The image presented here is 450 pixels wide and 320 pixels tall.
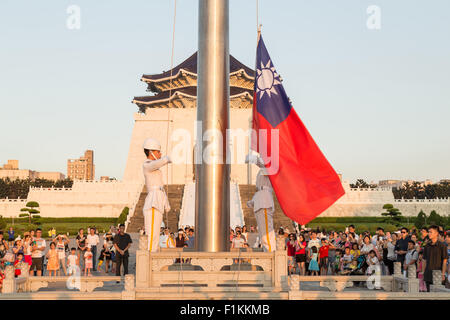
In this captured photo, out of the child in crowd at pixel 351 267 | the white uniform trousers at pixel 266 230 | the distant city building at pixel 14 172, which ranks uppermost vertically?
the distant city building at pixel 14 172

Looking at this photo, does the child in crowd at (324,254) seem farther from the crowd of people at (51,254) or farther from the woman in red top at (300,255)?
the crowd of people at (51,254)

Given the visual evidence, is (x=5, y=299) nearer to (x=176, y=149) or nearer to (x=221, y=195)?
(x=221, y=195)

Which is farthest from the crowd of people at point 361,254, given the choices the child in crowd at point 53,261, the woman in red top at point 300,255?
the child in crowd at point 53,261

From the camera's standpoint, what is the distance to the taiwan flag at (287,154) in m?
7.58

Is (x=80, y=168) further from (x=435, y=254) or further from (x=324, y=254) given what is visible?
(x=435, y=254)

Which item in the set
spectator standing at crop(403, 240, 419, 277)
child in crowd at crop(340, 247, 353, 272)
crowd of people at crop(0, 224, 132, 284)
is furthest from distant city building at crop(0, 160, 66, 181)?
spectator standing at crop(403, 240, 419, 277)

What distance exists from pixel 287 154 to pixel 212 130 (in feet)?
3.76

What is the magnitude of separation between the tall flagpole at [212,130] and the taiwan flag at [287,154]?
0.58 meters

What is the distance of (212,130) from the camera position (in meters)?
7.62

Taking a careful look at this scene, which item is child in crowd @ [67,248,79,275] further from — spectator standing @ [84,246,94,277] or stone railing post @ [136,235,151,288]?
stone railing post @ [136,235,151,288]

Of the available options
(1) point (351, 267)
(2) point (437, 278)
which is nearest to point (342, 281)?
(2) point (437, 278)

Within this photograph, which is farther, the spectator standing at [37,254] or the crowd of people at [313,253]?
the spectator standing at [37,254]

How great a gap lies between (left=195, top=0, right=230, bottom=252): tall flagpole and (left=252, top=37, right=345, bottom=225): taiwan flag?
585 mm

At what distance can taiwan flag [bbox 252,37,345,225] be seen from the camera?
758 cm
